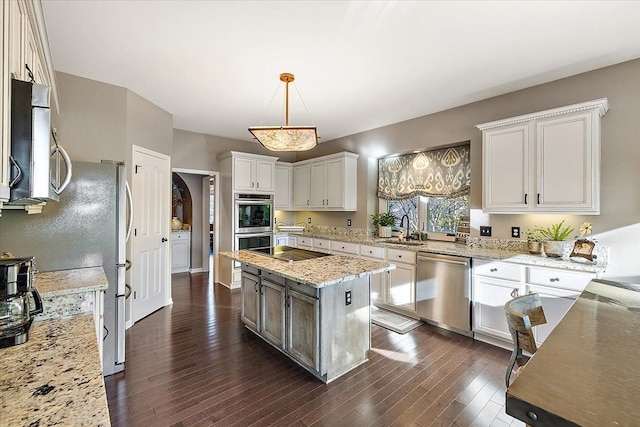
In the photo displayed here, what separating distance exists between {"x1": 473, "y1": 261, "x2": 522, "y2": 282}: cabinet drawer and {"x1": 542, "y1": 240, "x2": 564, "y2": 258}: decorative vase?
0.38m

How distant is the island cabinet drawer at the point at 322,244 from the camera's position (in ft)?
16.0

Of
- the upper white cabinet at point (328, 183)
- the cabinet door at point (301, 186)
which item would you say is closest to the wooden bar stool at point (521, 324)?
the upper white cabinet at point (328, 183)

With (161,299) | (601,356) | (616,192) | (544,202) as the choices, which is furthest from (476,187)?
(161,299)

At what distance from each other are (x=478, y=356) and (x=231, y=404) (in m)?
2.27

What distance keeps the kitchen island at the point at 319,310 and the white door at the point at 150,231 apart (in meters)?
1.73

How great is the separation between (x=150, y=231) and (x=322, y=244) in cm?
257

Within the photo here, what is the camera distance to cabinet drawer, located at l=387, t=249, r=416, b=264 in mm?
3669

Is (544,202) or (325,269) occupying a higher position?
(544,202)

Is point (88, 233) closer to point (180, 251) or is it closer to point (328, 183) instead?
point (328, 183)

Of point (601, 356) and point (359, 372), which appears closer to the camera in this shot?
point (601, 356)

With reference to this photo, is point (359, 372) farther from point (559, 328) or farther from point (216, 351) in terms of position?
point (559, 328)

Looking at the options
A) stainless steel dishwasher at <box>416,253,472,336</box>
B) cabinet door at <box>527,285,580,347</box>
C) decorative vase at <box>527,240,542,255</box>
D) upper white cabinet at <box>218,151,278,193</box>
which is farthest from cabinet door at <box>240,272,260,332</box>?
decorative vase at <box>527,240,542,255</box>

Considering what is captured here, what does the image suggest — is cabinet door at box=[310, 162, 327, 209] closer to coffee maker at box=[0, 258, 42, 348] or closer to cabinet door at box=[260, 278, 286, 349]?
cabinet door at box=[260, 278, 286, 349]

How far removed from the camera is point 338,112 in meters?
4.17
